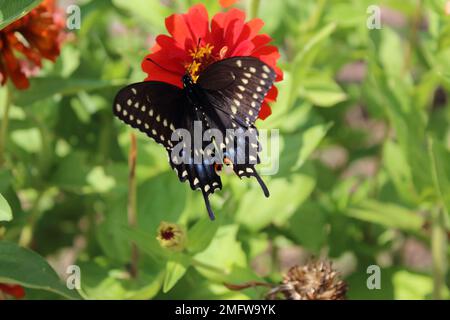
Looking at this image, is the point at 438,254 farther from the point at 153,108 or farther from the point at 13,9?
the point at 13,9

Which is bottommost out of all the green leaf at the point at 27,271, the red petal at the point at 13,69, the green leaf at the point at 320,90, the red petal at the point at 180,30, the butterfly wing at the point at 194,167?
the green leaf at the point at 27,271

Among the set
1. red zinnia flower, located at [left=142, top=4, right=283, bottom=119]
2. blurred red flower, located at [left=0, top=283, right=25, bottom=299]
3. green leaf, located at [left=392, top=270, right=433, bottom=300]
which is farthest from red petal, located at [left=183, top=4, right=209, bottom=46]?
green leaf, located at [left=392, top=270, right=433, bottom=300]

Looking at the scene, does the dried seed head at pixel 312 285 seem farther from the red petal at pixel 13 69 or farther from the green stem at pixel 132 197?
the red petal at pixel 13 69

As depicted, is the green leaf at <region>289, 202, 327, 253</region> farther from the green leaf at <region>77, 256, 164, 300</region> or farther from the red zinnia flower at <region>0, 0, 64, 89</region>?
the red zinnia flower at <region>0, 0, 64, 89</region>

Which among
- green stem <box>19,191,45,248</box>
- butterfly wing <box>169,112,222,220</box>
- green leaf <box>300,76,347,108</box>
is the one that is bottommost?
butterfly wing <box>169,112,222,220</box>

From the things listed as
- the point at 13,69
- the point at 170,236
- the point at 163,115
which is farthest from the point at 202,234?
the point at 13,69

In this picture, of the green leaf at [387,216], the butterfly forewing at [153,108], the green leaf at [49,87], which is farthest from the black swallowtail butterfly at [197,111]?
the green leaf at [387,216]
